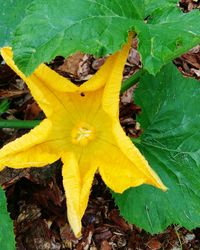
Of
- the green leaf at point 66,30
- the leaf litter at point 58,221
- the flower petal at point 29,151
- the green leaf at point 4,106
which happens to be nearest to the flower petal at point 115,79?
the green leaf at point 66,30

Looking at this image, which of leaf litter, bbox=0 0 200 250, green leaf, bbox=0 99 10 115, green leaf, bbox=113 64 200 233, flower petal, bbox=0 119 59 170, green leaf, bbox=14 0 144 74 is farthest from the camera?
green leaf, bbox=0 99 10 115

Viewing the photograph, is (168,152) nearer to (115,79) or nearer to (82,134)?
(82,134)

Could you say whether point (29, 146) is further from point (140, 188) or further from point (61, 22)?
point (140, 188)

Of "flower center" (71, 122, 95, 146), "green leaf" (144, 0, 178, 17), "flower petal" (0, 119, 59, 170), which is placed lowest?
"flower center" (71, 122, 95, 146)

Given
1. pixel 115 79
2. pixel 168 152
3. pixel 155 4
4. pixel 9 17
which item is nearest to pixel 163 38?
pixel 115 79

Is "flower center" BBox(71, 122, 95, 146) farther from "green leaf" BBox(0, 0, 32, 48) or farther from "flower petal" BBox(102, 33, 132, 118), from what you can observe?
"green leaf" BBox(0, 0, 32, 48)

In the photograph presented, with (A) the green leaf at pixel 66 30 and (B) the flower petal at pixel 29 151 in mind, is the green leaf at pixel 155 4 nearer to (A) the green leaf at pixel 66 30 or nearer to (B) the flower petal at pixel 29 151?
(A) the green leaf at pixel 66 30

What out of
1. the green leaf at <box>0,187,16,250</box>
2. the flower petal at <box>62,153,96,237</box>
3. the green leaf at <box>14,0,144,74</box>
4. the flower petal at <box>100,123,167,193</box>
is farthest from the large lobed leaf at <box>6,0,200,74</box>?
the green leaf at <box>0,187,16,250</box>

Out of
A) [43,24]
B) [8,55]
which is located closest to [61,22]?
[43,24]
